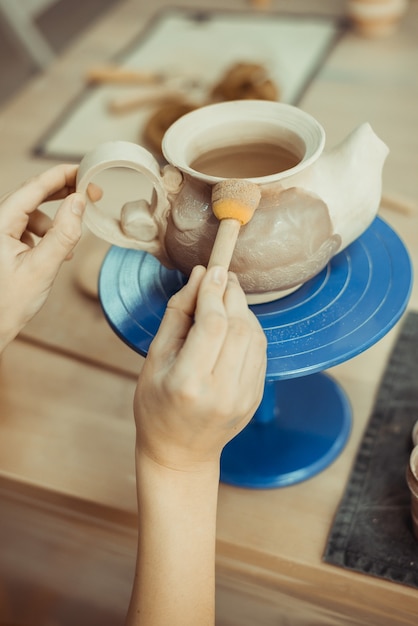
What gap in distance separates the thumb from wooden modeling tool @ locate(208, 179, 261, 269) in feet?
0.48

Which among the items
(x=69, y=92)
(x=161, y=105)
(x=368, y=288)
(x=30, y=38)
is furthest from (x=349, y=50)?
(x=368, y=288)

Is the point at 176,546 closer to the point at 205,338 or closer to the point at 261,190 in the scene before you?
the point at 205,338

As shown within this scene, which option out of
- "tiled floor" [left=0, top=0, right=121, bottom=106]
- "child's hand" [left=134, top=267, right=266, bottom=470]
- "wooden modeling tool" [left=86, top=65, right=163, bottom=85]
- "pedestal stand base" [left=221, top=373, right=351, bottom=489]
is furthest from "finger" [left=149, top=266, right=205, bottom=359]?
"tiled floor" [left=0, top=0, right=121, bottom=106]

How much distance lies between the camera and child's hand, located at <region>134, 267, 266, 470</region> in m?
0.50

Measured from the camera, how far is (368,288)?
664 mm

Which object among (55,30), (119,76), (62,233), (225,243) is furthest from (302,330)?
(55,30)

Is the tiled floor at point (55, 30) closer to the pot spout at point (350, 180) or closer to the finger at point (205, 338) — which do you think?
the pot spout at point (350, 180)

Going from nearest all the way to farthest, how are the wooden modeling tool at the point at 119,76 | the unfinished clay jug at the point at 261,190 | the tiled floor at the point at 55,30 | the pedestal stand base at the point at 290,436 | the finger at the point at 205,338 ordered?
the finger at the point at 205,338, the unfinished clay jug at the point at 261,190, the pedestal stand base at the point at 290,436, the wooden modeling tool at the point at 119,76, the tiled floor at the point at 55,30

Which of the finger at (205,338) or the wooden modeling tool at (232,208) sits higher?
the wooden modeling tool at (232,208)

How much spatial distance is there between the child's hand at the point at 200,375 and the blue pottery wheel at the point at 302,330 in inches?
2.7

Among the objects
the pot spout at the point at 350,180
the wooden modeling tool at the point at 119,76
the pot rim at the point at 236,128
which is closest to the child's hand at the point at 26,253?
the pot rim at the point at 236,128

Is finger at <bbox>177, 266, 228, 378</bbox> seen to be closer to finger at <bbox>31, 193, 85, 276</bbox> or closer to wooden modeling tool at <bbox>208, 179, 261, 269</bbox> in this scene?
wooden modeling tool at <bbox>208, 179, 261, 269</bbox>

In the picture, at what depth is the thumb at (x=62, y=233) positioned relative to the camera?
0.63m

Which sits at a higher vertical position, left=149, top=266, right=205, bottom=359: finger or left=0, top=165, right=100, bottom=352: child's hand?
left=0, top=165, right=100, bottom=352: child's hand
